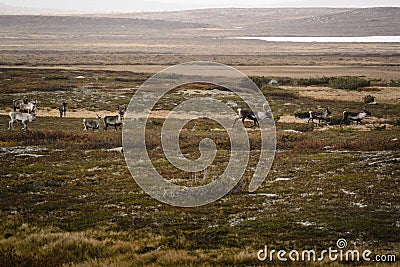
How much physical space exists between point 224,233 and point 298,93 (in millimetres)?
47085

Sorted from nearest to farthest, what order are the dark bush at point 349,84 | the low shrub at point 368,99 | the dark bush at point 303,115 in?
the dark bush at point 303,115
the low shrub at point 368,99
the dark bush at point 349,84

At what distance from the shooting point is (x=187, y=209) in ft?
48.9

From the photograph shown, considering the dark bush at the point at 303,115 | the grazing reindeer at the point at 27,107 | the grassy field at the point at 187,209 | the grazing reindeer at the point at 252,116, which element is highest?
the grazing reindeer at the point at 27,107

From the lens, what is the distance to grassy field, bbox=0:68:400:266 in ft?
36.6

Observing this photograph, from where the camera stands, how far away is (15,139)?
2812 centimetres

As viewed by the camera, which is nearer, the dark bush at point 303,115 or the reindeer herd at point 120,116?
the reindeer herd at point 120,116

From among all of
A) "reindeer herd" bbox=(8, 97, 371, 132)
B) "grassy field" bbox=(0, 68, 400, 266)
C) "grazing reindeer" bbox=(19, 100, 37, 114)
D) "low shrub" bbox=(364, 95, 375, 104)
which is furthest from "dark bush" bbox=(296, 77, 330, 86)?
"grazing reindeer" bbox=(19, 100, 37, 114)

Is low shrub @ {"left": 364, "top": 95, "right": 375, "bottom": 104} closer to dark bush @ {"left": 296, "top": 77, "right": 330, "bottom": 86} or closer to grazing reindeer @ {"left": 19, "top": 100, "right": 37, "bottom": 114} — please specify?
dark bush @ {"left": 296, "top": 77, "right": 330, "bottom": 86}

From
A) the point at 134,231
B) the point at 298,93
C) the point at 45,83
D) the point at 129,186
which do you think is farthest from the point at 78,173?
the point at 45,83

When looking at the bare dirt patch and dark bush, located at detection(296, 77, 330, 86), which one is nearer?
the bare dirt patch

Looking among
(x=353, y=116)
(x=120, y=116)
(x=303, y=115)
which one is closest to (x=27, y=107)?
(x=120, y=116)

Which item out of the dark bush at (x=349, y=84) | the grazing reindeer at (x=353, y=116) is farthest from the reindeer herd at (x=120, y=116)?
the dark bush at (x=349, y=84)

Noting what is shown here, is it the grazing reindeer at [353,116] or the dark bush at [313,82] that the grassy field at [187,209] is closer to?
the grazing reindeer at [353,116]

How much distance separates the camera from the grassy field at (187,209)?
36.6 feet
